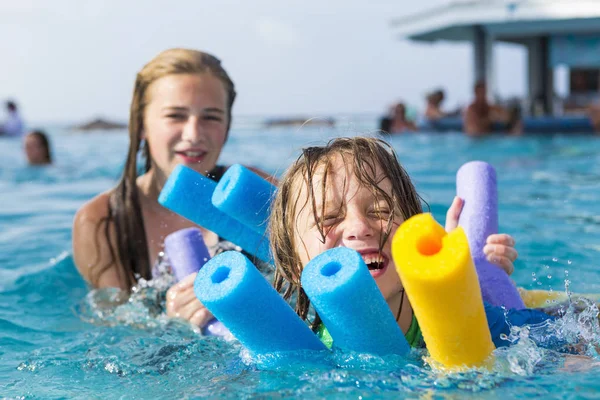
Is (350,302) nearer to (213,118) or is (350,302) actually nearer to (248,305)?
(248,305)

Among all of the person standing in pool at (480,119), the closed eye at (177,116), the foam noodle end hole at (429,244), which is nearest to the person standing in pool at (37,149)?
the closed eye at (177,116)

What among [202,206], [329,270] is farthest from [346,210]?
[202,206]

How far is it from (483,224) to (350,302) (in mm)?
1363

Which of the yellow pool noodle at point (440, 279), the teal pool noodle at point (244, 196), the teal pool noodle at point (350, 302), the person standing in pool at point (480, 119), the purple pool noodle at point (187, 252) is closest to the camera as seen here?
the yellow pool noodle at point (440, 279)

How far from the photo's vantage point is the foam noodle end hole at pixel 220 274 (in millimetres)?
1914

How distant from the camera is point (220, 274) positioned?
6.32ft

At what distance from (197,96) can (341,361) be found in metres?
1.97

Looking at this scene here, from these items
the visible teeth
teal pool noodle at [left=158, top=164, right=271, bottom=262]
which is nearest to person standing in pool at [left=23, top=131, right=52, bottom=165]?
teal pool noodle at [left=158, top=164, right=271, bottom=262]

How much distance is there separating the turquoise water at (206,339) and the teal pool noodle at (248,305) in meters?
0.12

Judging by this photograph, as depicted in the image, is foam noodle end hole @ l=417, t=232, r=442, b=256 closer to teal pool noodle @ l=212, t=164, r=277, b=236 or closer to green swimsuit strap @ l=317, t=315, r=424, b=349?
green swimsuit strap @ l=317, t=315, r=424, b=349

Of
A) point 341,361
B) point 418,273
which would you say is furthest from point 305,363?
point 418,273

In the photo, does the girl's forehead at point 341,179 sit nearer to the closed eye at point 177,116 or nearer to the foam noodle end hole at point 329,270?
the foam noodle end hole at point 329,270

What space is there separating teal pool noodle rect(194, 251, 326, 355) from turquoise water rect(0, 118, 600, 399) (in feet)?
0.41

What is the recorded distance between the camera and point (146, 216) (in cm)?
403
